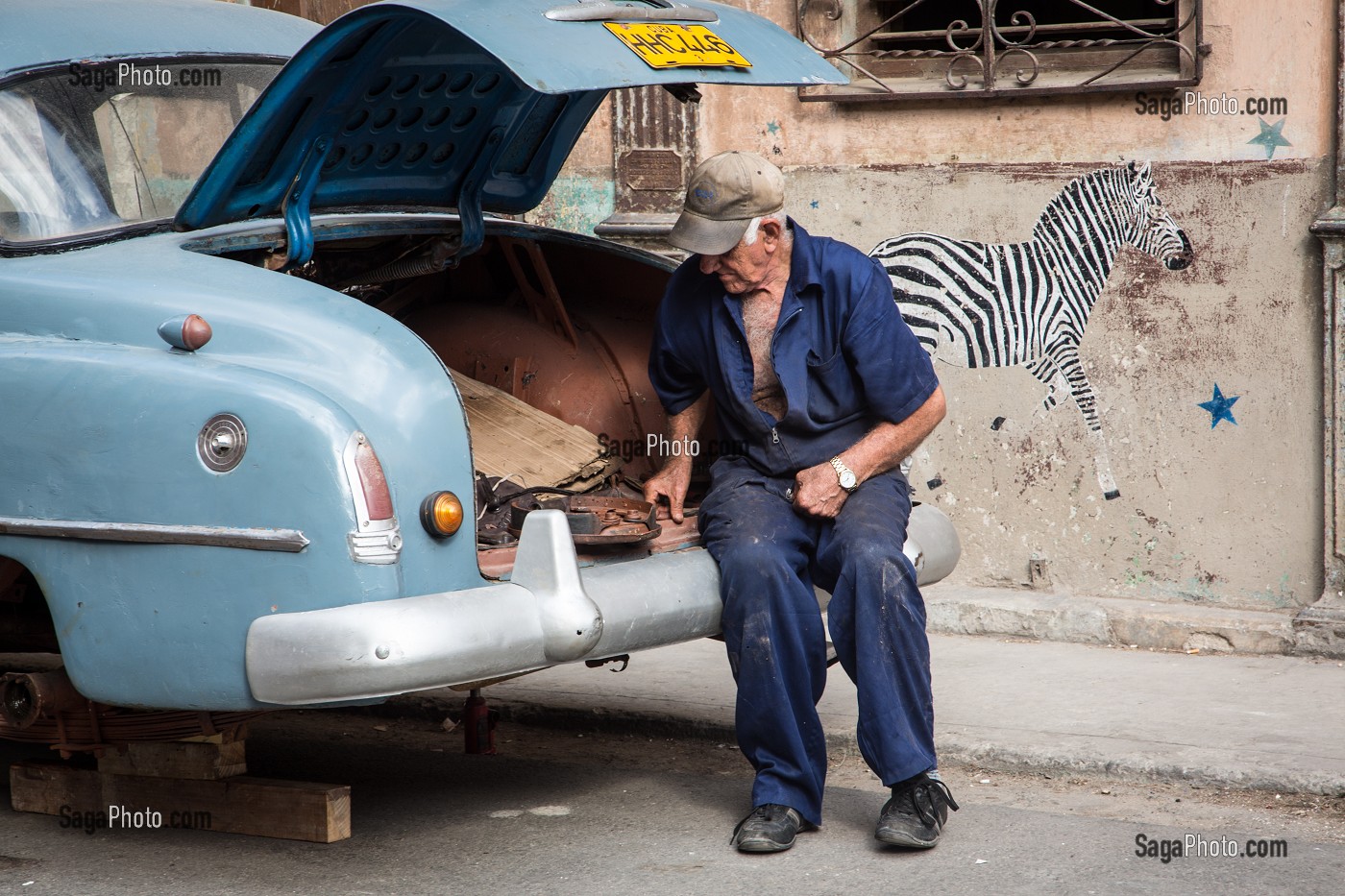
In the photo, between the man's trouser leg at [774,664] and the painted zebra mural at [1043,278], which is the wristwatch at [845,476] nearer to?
the man's trouser leg at [774,664]

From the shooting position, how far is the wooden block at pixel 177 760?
3992 mm

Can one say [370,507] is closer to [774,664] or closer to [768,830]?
[774,664]

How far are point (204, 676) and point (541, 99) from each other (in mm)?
2017

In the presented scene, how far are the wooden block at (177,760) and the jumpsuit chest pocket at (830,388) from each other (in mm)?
1720

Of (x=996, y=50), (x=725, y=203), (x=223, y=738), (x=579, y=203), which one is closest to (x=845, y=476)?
(x=725, y=203)

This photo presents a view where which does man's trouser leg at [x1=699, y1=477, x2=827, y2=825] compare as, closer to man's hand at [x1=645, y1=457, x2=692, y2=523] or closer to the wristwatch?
the wristwatch

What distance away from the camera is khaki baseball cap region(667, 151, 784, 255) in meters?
4.13

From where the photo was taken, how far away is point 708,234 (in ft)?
13.6

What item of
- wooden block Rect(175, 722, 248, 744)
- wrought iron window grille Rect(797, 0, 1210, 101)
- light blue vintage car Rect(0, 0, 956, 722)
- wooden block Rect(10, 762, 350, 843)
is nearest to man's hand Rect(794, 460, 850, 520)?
light blue vintage car Rect(0, 0, 956, 722)

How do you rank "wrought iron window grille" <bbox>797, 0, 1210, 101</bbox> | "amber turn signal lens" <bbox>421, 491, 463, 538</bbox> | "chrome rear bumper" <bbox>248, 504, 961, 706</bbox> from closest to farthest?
"chrome rear bumper" <bbox>248, 504, 961, 706</bbox>, "amber turn signal lens" <bbox>421, 491, 463, 538</bbox>, "wrought iron window grille" <bbox>797, 0, 1210, 101</bbox>

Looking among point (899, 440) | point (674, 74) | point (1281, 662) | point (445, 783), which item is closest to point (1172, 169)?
point (1281, 662)

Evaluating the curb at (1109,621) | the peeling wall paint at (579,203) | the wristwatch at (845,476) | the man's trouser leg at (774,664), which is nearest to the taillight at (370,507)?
the man's trouser leg at (774,664)

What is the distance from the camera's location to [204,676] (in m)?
3.33

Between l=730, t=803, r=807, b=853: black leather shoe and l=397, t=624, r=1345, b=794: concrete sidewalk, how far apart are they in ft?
3.16
